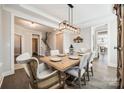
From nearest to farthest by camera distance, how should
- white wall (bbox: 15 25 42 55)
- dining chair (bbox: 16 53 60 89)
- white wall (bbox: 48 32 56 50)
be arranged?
dining chair (bbox: 16 53 60 89), white wall (bbox: 15 25 42 55), white wall (bbox: 48 32 56 50)

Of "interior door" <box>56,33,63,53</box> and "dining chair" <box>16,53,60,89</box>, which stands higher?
"interior door" <box>56,33,63,53</box>

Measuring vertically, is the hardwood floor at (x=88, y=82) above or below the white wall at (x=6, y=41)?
below

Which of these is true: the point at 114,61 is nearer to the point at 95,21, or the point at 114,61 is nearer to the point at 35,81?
the point at 95,21

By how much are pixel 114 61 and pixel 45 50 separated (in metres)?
4.25

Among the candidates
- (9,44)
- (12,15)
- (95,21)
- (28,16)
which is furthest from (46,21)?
(95,21)

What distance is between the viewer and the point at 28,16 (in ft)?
10.6

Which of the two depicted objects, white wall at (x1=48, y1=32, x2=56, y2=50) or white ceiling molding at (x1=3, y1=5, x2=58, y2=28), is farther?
white wall at (x1=48, y1=32, x2=56, y2=50)

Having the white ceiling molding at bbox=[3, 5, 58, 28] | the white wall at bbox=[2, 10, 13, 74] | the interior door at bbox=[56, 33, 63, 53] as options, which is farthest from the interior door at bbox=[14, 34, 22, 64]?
the interior door at bbox=[56, 33, 63, 53]

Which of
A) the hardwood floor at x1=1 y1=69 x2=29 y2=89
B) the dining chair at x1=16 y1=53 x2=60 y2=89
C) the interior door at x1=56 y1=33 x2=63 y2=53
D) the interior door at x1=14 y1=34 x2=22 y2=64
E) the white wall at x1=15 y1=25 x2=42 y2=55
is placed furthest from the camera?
the interior door at x1=56 y1=33 x2=63 y2=53

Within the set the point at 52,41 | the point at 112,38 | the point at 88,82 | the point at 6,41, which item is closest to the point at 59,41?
the point at 52,41

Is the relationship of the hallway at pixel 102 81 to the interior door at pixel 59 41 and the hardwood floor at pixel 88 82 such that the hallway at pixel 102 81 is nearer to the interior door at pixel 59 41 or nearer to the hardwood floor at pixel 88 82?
the hardwood floor at pixel 88 82

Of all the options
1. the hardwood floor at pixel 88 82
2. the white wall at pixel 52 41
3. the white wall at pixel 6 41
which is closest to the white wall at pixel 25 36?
the white wall at pixel 52 41

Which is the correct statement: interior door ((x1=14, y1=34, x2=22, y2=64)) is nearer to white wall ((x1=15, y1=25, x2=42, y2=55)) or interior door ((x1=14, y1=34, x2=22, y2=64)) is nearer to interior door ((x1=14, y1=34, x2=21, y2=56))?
interior door ((x1=14, y1=34, x2=21, y2=56))

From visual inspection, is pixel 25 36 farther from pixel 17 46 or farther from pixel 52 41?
pixel 52 41
